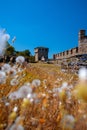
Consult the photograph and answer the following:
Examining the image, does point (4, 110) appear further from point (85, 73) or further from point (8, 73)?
point (85, 73)

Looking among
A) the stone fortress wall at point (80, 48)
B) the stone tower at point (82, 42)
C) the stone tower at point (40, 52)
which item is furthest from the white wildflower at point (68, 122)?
the stone tower at point (40, 52)

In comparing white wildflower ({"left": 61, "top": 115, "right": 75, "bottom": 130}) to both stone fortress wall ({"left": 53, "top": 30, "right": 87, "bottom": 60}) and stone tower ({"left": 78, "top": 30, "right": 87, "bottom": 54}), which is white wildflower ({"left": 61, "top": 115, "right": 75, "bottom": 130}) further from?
stone tower ({"left": 78, "top": 30, "right": 87, "bottom": 54})

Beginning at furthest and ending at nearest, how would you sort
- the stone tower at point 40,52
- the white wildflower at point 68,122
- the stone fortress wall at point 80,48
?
1. the stone tower at point 40,52
2. the stone fortress wall at point 80,48
3. the white wildflower at point 68,122

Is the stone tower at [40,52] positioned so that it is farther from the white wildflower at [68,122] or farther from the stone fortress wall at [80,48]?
the white wildflower at [68,122]

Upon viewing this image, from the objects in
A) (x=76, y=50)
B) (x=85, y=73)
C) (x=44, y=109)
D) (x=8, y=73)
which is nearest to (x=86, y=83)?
(x=85, y=73)

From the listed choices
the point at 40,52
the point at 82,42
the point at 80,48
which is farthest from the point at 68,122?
the point at 40,52

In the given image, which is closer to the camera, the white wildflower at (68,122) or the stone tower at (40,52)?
the white wildflower at (68,122)

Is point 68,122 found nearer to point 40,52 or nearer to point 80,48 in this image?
point 80,48

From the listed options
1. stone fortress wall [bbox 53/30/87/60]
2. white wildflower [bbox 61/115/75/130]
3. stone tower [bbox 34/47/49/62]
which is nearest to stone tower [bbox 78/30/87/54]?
stone fortress wall [bbox 53/30/87/60]

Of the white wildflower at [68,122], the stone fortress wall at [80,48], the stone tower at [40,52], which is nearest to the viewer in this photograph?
the white wildflower at [68,122]

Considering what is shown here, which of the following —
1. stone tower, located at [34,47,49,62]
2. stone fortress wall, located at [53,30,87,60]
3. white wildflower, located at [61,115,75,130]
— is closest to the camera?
white wildflower, located at [61,115,75,130]

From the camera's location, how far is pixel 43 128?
1886 mm

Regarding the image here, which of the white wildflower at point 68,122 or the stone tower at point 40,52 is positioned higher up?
the stone tower at point 40,52

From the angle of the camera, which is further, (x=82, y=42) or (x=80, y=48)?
(x=82, y=42)
